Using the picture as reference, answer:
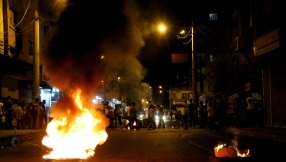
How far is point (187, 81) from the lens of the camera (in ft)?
299

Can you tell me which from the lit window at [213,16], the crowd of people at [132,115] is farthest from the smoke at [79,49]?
the lit window at [213,16]

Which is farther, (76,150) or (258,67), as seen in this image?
(258,67)

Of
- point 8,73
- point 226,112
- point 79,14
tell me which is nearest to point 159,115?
point 226,112

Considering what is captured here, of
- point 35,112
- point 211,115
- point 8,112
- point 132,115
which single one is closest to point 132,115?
point 132,115

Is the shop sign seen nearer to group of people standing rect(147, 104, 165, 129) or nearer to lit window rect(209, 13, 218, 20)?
group of people standing rect(147, 104, 165, 129)

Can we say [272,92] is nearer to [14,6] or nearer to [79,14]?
[79,14]

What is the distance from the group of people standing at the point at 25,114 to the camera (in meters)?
23.4

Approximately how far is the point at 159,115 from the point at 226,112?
179 inches

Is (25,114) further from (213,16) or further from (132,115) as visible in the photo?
(213,16)

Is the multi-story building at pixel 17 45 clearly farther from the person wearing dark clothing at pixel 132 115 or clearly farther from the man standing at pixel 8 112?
the person wearing dark clothing at pixel 132 115

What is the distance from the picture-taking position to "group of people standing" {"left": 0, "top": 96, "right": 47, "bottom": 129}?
23422mm

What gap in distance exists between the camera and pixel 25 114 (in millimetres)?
24828

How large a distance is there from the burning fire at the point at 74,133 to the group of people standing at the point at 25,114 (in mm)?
14354

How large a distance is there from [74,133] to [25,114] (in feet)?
53.5
